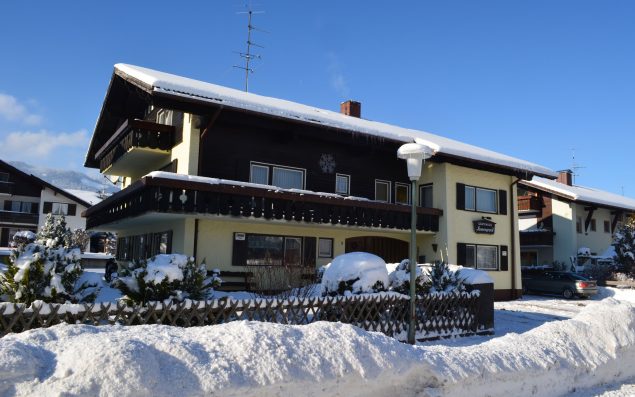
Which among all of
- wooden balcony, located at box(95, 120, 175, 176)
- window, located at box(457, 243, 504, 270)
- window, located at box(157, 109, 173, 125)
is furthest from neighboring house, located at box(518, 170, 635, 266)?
wooden balcony, located at box(95, 120, 175, 176)

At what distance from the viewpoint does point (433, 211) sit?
21250 mm

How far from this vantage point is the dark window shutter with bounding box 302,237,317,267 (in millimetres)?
18516

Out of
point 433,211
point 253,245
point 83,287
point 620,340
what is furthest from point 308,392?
point 433,211

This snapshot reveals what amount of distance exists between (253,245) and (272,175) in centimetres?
287

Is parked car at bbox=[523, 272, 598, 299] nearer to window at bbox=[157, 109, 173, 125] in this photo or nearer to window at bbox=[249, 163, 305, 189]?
window at bbox=[249, 163, 305, 189]

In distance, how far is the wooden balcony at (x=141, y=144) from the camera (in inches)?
714

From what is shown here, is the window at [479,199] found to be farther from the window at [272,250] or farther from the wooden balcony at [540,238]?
the wooden balcony at [540,238]

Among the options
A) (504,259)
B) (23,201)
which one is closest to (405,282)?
(504,259)

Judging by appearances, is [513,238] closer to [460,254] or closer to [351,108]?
[460,254]

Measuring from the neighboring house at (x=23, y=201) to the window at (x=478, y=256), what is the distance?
43.4m

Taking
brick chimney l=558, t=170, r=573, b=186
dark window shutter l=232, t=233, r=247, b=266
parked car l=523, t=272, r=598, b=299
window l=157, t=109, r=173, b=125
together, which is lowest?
parked car l=523, t=272, r=598, b=299

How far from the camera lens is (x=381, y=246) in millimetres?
21203

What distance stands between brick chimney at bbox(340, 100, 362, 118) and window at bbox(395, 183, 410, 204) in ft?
17.8

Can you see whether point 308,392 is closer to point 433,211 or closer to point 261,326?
point 261,326
